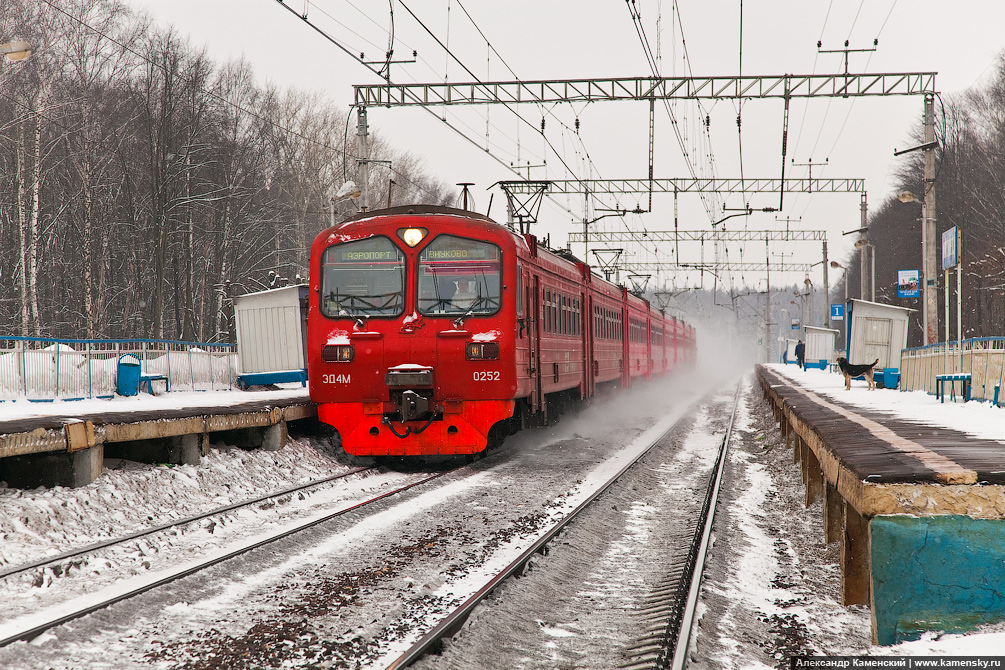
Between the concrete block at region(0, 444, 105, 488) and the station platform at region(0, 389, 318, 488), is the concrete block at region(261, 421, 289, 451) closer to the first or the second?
the station platform at region(0, 389, 318, 488)

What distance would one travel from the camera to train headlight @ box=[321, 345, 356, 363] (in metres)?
11.0

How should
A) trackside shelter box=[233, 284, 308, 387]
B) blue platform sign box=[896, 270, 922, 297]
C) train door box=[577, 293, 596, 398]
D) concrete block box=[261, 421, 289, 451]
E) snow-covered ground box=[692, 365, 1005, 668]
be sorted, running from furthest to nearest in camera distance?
blue platform sign box=[896, 270, 922, 297] < trackside shelter box=[233, 284, 308, 387] < train door box=[577, 293, 596, 398] < concrete block box=[261, 421, 289, 451] < snow-covered ground box=[692, 365, 1005, 668]

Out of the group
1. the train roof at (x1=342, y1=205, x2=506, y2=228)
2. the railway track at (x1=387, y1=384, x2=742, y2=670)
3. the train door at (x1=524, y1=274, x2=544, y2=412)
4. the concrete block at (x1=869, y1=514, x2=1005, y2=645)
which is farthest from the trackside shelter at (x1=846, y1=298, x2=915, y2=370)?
the concrete block at (x1=869, y1=514, x2=1005, y2=645)

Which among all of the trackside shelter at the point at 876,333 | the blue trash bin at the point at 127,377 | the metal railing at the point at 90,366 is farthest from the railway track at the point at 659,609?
the trackside shelter at the point at 876,333

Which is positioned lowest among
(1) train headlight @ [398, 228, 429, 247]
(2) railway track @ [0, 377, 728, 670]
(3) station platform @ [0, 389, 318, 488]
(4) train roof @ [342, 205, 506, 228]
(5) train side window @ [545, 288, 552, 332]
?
(2) railway track @ [0, 377, 728, 670]

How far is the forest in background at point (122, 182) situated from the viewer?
84.6 ft

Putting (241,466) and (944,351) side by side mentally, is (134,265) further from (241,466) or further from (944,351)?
(944,351)

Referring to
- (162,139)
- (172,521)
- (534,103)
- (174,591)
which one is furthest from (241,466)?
(162,139)

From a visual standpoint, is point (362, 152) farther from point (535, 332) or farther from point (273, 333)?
point (535, 332)

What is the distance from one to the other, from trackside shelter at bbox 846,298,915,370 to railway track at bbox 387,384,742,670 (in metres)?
16.6

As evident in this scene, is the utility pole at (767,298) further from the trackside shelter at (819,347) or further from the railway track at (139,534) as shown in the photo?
the railway track at (139,534)

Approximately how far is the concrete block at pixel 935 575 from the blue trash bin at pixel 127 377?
1389 cm

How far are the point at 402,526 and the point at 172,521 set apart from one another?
199cm

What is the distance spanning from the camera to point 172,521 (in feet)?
25.8
